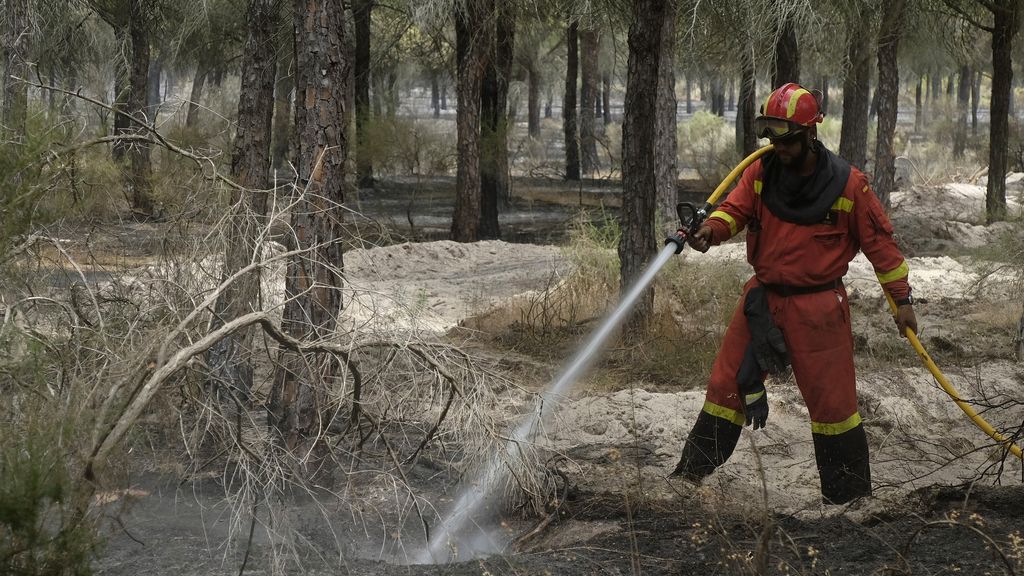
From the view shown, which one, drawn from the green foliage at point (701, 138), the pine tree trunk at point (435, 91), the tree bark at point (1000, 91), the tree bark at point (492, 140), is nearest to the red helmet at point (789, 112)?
the tree bark at point (1000, 91)

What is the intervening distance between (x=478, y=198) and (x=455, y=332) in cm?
665

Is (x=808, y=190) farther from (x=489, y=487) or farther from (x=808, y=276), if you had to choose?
(x=489, y=487)

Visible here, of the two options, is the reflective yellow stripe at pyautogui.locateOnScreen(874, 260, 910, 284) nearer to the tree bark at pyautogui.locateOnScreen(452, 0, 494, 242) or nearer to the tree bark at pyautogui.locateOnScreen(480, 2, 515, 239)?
the tree bark at pyautogui.locateOnScreen(452, 0, 494, 242)

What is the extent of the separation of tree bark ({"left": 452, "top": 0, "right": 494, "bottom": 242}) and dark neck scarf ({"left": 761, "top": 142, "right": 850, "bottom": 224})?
32.2ft

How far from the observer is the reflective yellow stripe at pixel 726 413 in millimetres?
4930

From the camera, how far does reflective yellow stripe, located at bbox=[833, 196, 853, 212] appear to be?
4.69 meters

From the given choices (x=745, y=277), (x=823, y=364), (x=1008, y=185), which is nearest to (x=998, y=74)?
(x=745, y=277)

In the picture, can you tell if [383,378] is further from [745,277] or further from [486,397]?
[745,277]

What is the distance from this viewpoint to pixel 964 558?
4141mm

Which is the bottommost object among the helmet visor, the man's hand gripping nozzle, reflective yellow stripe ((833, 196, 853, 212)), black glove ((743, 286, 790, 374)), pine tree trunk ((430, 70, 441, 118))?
black glove ((743, 286, 790, 374))

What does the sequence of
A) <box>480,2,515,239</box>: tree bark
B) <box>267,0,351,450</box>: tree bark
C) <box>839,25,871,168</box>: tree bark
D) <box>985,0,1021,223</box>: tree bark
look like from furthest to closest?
<box>480,2,515,239</box>: tree bark < <box>839,25,871,168</box>: tree bark < <box>985,0,1021,223</box>: tree bark < <box>267,0,351,450</box>: tree bark

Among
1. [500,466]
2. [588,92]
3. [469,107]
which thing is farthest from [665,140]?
[588,92]

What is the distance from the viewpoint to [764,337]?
188 inches

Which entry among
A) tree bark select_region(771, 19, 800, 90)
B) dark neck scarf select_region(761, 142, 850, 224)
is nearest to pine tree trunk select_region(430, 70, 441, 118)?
tree bark select_region(771, 19, 800, 90)
